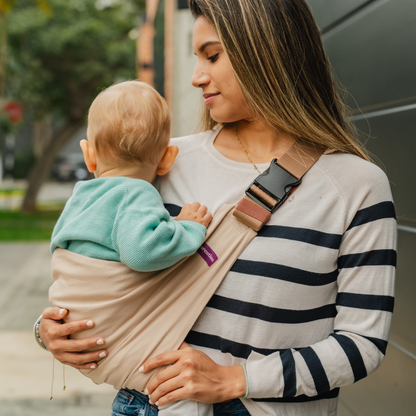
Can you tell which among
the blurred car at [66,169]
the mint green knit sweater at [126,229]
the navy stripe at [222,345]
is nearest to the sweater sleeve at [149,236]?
the mint green knit sweater at [126,229]

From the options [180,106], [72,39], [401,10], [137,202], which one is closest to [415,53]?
[401,10]

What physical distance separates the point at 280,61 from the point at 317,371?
0.91 meters

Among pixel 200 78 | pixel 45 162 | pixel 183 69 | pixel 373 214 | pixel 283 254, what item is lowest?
pixel 45 162

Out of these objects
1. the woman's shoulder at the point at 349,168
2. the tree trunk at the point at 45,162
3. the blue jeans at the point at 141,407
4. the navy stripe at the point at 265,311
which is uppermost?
the woman's shoulder at the point at 349,168

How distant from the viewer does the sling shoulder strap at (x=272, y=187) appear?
4.75 ft

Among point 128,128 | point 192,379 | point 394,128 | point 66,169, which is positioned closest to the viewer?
point 192,379

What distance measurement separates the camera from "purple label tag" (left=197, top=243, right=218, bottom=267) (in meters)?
1.46

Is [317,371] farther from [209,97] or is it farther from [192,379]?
[209,97]

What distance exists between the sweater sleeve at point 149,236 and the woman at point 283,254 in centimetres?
15

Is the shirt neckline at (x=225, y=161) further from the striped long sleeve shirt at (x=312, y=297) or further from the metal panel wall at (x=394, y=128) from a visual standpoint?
the metal panel wall at (x=394, y=128)

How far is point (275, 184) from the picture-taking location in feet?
4.82

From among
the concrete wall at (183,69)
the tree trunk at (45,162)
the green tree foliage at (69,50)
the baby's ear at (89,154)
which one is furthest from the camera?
the tree trunk at (45,162)

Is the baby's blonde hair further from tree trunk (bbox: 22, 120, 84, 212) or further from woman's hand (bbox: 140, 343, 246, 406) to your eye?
tree trunk (bbox: 22, 120, 84, 212)

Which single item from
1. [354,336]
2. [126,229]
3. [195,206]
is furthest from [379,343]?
[126,229]
